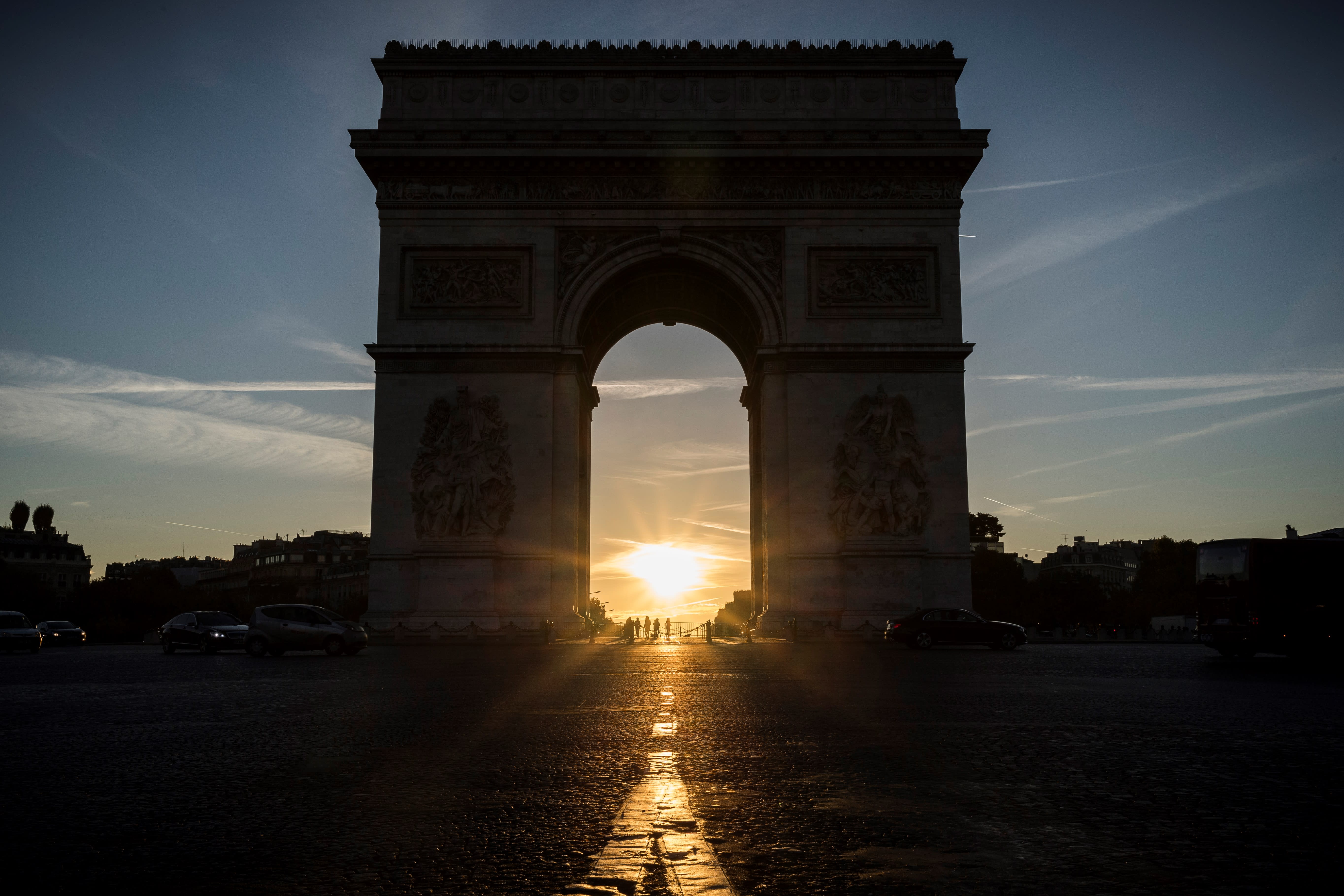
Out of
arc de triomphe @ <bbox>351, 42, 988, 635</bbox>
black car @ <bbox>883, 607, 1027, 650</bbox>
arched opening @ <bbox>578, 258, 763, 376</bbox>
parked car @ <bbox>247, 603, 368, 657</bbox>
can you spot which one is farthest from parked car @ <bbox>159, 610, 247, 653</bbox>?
black car @ <bbox>883, 607, 1027, 650</bbox>

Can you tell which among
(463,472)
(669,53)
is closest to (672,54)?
(669,53)

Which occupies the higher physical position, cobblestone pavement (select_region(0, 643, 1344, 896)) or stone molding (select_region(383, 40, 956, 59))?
stone molding (select_region(383, 40, 956, 59))

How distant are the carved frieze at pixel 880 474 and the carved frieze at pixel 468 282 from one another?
10.5m

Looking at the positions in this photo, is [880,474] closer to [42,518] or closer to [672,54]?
[672,54]

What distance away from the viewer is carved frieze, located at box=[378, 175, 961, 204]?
33.5 m

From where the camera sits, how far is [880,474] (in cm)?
3195

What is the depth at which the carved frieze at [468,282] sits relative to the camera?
3316cm

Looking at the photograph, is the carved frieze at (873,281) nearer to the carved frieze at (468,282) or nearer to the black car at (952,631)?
the carved frieze at (468,282)

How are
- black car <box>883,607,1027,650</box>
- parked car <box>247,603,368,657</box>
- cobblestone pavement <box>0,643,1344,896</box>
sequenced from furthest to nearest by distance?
black car <box>883,607,1027,650</box>, parked car <box>247,603,368,657</box>, cobblestone pavement <box>0,643,1344,896</box>

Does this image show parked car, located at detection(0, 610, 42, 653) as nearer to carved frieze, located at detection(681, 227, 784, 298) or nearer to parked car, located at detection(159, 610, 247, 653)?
parked car, located at detection(159, 610, 247, 653)

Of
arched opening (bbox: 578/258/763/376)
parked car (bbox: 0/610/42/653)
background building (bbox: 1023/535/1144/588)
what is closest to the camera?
parked car (bbox: 0/610/42/653)

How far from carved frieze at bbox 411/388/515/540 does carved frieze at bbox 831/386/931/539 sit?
976 centimetres

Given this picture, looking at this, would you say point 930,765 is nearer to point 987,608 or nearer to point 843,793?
point 843,793

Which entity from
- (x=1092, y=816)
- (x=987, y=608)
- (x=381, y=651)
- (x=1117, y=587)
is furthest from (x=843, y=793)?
(x=1117, y=587)
